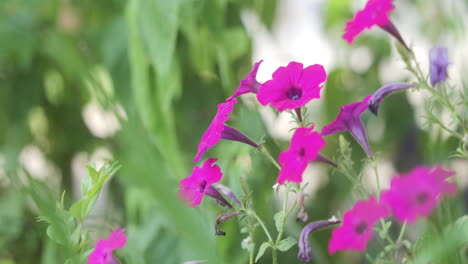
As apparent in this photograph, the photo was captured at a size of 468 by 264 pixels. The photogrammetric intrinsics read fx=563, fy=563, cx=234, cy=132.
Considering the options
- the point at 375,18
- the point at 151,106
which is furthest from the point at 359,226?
the point at 151,106

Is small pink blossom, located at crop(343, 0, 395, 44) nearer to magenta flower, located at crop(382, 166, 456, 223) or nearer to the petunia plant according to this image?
the petunia plant

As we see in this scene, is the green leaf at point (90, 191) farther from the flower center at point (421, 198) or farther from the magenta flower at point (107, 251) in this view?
the flower center at point (421, 198)

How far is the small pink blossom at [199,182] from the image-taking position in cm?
25

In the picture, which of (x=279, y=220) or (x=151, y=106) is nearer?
(x=279, y=220)

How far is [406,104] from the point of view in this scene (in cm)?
82

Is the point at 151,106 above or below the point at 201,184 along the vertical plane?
above

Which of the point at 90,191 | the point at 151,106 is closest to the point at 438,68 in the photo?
the point at 90,191

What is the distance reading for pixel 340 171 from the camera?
9.7 inches

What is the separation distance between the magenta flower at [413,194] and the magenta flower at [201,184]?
0.29ft

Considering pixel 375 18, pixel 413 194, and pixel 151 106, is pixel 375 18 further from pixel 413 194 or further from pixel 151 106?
pixel 151 106

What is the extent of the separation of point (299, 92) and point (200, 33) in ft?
1.25

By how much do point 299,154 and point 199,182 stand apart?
58mm

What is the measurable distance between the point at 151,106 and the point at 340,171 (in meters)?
0.28

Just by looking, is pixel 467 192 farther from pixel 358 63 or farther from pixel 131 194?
pixel 131 194
